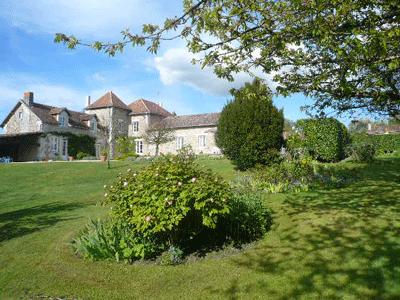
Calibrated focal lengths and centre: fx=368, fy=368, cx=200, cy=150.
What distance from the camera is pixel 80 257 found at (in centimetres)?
700

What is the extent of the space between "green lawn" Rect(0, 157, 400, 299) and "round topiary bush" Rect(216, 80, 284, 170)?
23.0 ft

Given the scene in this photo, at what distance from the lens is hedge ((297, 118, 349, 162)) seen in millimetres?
21922

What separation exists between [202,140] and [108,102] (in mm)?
13406

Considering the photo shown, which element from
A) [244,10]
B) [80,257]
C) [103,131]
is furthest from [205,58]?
[103,131]

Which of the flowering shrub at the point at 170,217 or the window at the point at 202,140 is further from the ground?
the window at the point at 202,140

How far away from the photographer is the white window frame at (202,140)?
1752 inches

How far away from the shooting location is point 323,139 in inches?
871

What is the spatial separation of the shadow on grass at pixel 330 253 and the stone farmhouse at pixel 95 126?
31.4 m

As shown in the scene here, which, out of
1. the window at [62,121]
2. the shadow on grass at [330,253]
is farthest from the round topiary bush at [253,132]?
the window at [62,121]

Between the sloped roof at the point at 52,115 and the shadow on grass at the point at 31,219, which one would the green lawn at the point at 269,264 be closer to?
the shadow on grass at the point at 31,219

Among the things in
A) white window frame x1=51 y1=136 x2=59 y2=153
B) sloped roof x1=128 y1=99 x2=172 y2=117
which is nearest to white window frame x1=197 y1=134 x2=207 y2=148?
sloped roof x1=128 y1=99 x2=172 y2=117

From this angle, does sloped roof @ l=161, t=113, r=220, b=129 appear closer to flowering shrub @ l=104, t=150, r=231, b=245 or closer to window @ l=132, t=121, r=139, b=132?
window @ l=132, t=121, r=139, b=132

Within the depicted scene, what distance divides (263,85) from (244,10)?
9.92ft

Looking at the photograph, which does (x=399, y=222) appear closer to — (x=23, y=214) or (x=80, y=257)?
(x=80, y=257)
